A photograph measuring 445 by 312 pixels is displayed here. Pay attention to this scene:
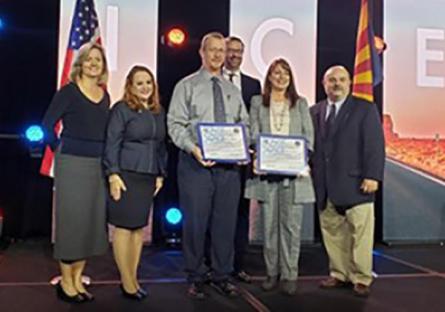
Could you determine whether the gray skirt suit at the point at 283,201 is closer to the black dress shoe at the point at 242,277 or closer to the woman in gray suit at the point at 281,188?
the woman in gray suit at the point at 281,188

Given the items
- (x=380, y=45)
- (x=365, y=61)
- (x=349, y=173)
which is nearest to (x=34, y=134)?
(x=349, y=173)

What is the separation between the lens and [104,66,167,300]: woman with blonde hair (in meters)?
2.54

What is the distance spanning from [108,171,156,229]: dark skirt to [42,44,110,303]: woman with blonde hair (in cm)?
10

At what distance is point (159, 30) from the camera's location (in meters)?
4.30

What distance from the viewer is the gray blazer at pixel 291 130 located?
286 cm

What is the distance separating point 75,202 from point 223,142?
2.76ft

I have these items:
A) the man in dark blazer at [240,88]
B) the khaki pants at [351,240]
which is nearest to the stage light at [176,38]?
the man in dark blazer at [240,88]

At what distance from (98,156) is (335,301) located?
152cm

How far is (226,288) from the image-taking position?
9.16 ft

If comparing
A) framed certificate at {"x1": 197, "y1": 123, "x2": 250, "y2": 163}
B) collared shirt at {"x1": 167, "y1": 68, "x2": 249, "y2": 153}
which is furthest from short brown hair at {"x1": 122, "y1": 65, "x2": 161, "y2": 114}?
framed certificate at {"x1": 197, "y1": 123, "x2": 250, "y2": 163}

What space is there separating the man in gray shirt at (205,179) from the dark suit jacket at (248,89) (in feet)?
1.25

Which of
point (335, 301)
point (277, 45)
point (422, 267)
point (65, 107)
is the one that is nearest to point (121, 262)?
point (65, 107)

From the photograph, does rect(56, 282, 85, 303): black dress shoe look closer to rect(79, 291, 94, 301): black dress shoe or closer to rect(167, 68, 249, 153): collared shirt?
rect(79, 291, 94, 301): black dress shoe

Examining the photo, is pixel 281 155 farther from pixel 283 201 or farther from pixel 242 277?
pixel 242 277
